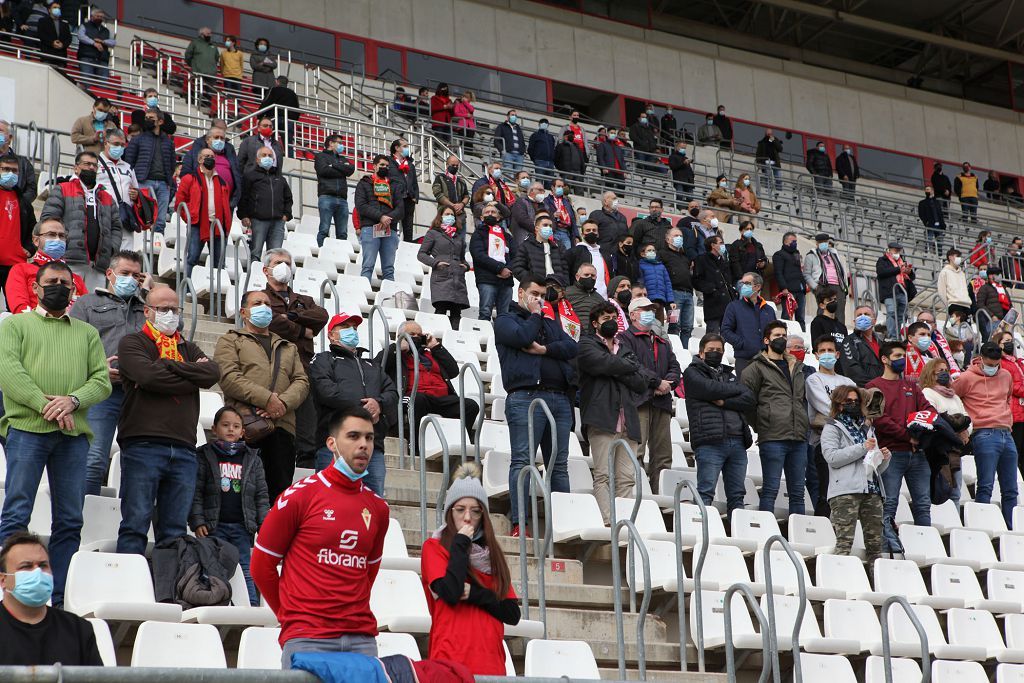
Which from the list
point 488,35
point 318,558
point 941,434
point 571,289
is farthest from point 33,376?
point 488,35

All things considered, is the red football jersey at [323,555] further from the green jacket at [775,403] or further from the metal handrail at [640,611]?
the green jacket at [775,403]

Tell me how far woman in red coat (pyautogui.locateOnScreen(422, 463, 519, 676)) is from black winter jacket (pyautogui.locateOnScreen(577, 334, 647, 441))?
344cm

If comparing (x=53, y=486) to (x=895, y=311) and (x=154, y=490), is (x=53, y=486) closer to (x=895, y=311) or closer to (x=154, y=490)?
(x=154, y=490)

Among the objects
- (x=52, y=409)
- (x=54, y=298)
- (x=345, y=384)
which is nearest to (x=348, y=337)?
(x=345, y=384)

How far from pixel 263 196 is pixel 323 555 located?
8050 millimetres

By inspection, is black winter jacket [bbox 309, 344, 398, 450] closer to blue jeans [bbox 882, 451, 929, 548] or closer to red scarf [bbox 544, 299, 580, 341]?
red scarf [bbox 544, 299, 580, 341]

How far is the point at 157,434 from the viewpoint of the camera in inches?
272

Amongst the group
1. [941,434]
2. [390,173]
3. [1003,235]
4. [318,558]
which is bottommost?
[318,558]

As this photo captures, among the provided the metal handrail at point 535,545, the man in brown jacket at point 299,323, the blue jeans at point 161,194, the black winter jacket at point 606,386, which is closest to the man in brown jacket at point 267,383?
the man in brown jacket at point 299,323

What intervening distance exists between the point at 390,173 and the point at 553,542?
20.7 ft

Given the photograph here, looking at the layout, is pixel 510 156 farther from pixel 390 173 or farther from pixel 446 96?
pixel 390 173

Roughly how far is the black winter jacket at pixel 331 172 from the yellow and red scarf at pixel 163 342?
671cm

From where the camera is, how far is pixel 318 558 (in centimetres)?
495

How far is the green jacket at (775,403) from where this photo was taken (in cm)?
993
